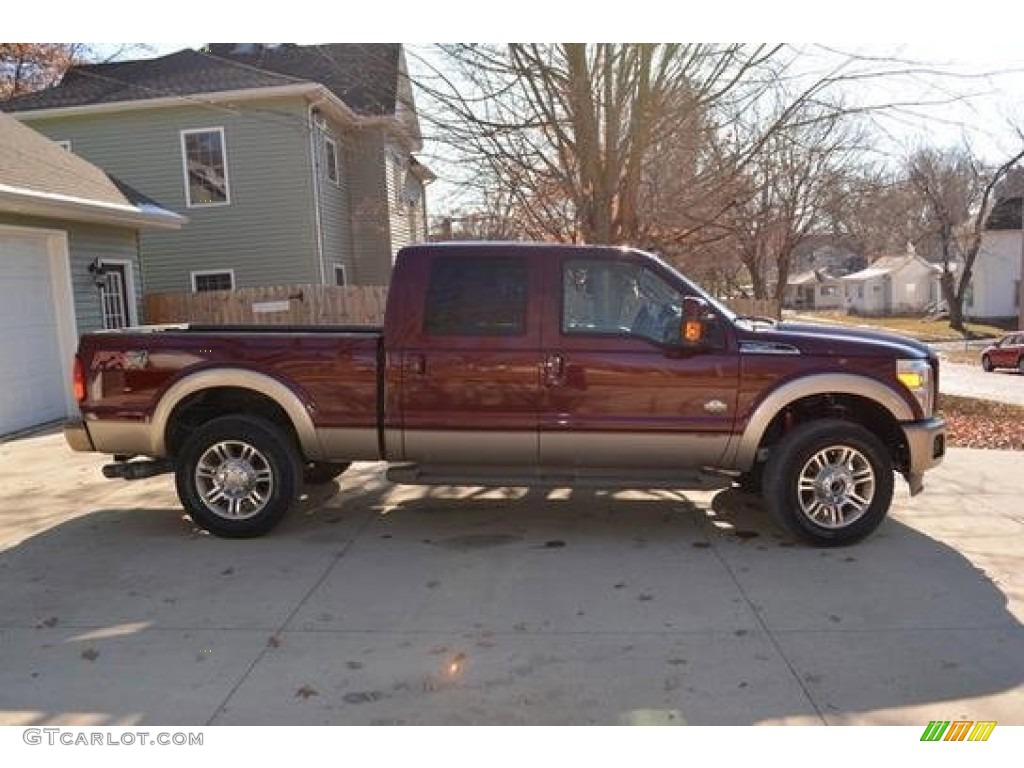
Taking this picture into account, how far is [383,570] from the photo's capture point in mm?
5309

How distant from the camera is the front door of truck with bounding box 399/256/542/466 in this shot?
18.6 ft

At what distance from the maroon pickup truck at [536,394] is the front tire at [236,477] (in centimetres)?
1

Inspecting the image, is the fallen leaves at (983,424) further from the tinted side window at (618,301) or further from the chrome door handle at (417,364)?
the chrome door handle at (417,364)

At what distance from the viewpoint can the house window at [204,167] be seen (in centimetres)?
1933

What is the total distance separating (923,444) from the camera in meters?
5.54

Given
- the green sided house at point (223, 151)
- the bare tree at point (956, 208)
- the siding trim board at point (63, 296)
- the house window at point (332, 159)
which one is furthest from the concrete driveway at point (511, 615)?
the bare tree at point (956, 208)

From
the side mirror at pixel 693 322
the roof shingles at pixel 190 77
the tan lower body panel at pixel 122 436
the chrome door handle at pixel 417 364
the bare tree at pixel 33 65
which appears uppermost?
the bare tree at pixel 33 65

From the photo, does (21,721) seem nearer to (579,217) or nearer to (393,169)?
(579,217)

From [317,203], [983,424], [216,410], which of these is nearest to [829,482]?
[216,410]

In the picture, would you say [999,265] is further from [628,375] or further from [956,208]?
[628,375]

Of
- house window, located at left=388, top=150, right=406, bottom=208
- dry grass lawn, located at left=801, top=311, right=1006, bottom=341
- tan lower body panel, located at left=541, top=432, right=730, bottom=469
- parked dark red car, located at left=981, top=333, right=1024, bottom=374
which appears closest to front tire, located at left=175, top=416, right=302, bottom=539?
tan lower body panel, located at left=541, top=432, right=730, bottom=469

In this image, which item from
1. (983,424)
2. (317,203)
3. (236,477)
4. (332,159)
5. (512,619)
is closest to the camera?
(512,619)

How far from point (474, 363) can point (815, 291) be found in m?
88.8

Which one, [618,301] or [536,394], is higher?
[618,301]
